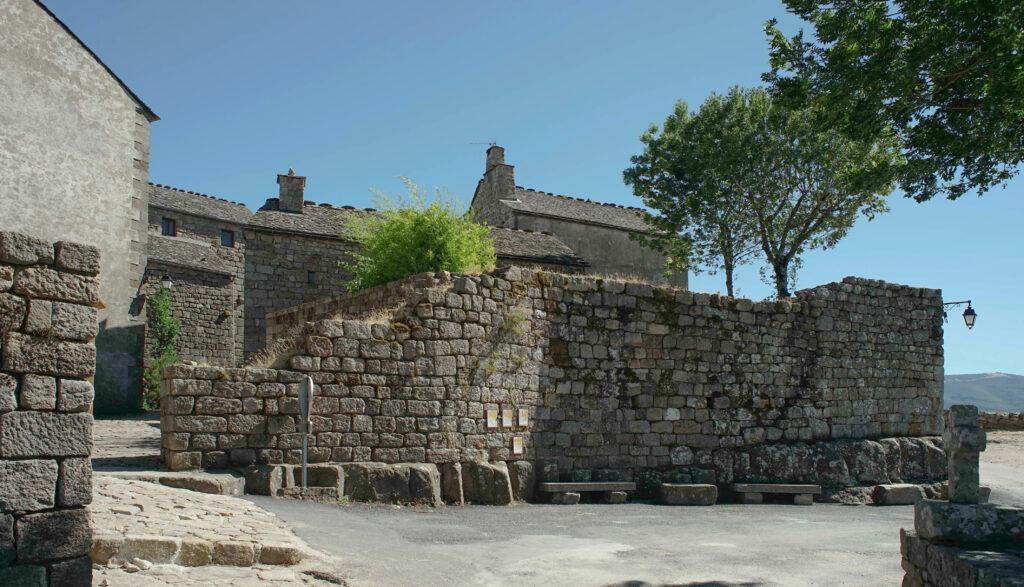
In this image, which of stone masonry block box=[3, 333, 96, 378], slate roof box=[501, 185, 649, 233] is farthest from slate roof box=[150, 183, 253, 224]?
stone masonry block box=[3, 333, 96, 378]

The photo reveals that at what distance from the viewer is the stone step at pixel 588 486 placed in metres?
12.7

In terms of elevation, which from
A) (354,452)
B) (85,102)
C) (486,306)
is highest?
(85,102)

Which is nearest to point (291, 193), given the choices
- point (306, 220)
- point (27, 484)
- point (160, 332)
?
point (306, 220)

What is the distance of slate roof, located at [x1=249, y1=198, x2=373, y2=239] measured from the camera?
23.0 metres

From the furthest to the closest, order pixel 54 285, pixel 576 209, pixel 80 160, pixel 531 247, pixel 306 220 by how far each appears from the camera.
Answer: pixel 576 209 < pixel 531 247 < pixel 306 220 < pixel 80 160 < pixel 54 285

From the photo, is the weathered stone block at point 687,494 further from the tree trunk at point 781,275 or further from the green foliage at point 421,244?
the tree trunk at point 781,275

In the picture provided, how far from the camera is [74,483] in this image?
200 inches

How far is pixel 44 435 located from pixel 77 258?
1.08m

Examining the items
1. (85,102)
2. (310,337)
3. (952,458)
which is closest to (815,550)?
(952,458)

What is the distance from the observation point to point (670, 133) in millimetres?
28000

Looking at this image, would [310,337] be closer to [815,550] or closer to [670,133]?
[815,550]

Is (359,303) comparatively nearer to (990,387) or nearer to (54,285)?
(54,285)

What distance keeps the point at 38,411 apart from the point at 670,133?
25.1 metres

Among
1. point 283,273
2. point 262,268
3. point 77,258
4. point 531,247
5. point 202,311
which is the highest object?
point 531,247
